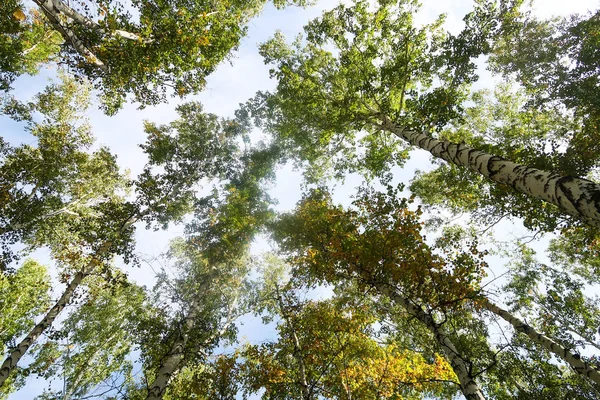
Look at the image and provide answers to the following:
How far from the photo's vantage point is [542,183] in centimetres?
352

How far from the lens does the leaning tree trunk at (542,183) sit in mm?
2930

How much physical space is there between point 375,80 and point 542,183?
917 centimetres

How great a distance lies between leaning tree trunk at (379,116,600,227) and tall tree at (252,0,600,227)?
42cm

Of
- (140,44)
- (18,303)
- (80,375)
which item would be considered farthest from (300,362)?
(18,303)

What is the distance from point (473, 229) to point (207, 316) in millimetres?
13512

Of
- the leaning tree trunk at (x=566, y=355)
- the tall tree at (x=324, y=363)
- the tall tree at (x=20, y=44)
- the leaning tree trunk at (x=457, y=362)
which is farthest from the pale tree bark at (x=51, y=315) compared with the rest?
the leaning tree trunk at (x=566, y=355)

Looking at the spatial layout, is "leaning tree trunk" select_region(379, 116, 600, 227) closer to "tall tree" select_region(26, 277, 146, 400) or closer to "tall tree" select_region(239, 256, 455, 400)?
"tall tree" select_region(239, 256, 455, 400)

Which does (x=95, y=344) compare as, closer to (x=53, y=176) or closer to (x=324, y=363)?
(x=53, y=176)

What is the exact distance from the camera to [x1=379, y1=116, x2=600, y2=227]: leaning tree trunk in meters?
2.93

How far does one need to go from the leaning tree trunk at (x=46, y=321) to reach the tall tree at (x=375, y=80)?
1020 cm

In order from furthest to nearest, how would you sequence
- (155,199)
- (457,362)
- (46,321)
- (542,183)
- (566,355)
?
(155,199) < (46,321) < (566,355) < (457,362) < (542,183)

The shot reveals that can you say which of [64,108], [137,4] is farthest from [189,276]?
[64,108]

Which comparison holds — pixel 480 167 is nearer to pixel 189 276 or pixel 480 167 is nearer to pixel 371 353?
pixel 371 353

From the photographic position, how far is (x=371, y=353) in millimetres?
10500
